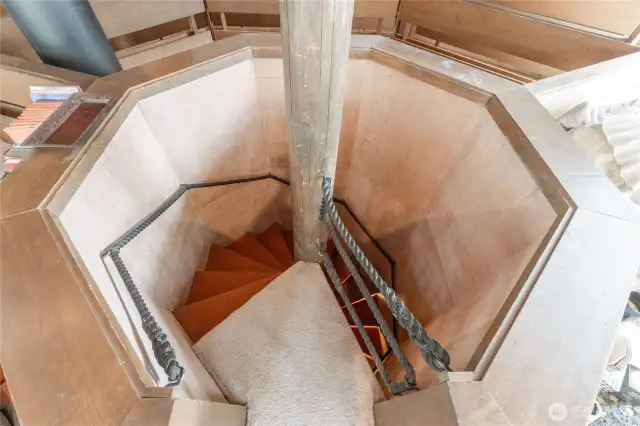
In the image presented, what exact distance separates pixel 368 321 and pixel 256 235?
1.23m

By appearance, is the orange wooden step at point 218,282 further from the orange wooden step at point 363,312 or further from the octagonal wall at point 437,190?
the octagonal wall at point 437,190

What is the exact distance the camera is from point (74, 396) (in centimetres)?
98

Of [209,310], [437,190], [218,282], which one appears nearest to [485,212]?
[437,190]

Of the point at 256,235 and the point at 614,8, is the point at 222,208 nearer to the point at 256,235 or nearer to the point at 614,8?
the point at 256,235

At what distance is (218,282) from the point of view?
7.96 feet

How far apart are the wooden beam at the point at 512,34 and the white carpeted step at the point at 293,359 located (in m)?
2.69

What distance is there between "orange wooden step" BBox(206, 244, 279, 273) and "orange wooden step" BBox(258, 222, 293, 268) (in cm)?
23

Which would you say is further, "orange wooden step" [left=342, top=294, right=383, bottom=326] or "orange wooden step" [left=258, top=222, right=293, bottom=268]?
"orange wooden step" [left=258, top=222, right=293, bottom=268]

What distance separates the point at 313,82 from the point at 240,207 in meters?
1.75

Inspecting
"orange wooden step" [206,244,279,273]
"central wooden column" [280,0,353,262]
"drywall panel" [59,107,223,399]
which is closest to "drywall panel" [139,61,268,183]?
"drywall panel" [59,107,223,399]

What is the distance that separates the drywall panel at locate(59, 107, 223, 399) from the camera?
4.31ft

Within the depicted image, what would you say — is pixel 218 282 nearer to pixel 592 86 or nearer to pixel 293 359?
pixel 293 359

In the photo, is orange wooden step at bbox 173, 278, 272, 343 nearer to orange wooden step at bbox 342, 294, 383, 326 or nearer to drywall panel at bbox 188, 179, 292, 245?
drywall panel at bbox 188, 179, 292, 245

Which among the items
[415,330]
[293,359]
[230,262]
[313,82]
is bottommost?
[230,262]
